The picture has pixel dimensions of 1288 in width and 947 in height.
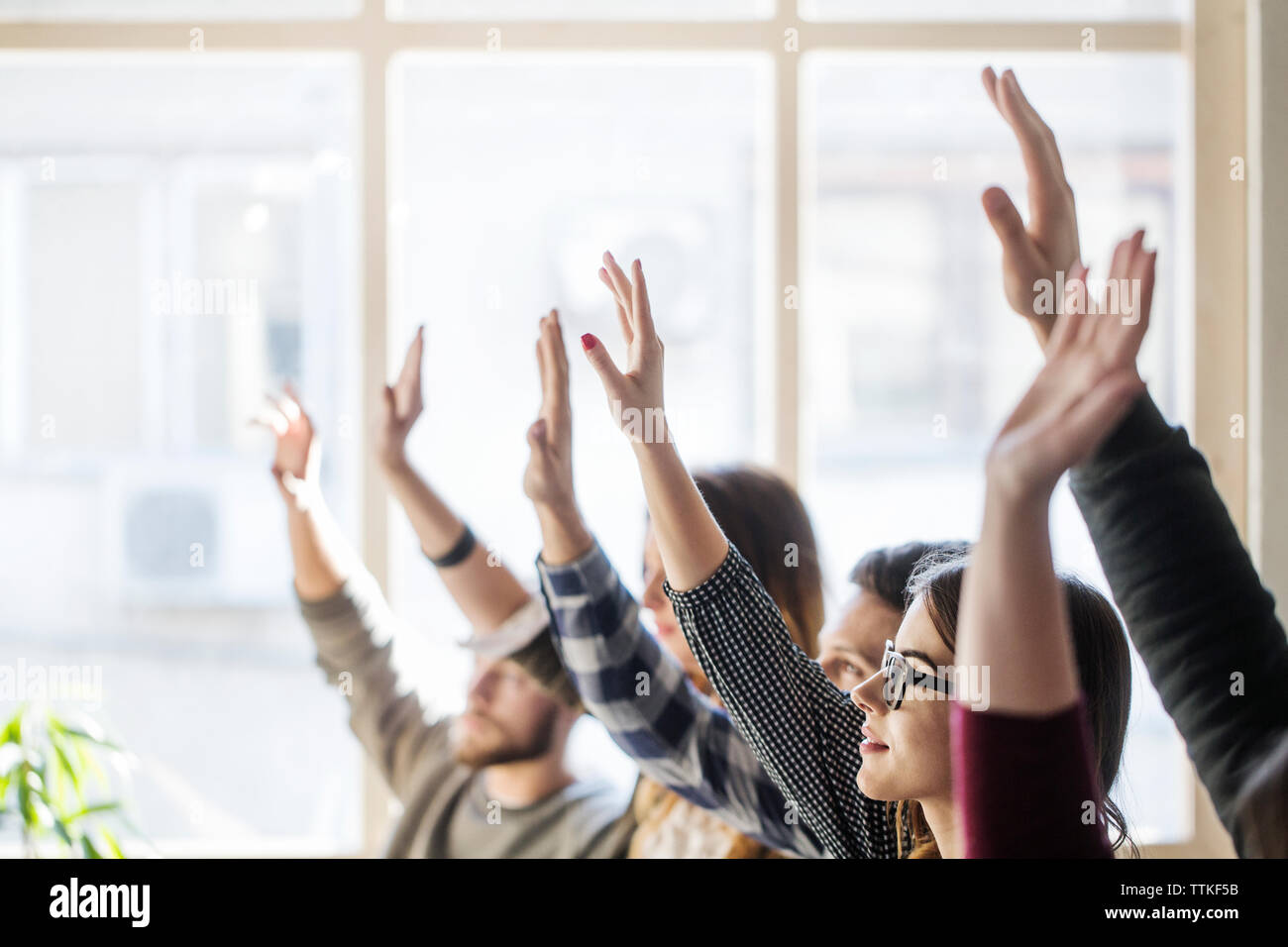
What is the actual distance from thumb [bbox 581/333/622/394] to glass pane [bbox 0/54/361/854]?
84cm

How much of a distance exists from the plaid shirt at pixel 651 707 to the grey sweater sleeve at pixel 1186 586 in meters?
0.37

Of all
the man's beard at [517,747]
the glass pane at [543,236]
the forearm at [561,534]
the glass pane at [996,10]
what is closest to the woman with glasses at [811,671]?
the forearm at [561,534]

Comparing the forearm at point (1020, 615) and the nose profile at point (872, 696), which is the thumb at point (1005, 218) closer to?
the forearm at point (1020, 615)

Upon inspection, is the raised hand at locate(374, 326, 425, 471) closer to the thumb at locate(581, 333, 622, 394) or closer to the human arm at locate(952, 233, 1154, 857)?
the thumb at locate(581, 333, 622, 394)

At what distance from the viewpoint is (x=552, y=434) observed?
88cm

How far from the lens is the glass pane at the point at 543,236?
58.4 inches

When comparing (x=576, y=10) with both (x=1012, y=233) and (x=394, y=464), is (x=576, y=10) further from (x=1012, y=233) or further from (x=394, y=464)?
(x=1012, y=233)

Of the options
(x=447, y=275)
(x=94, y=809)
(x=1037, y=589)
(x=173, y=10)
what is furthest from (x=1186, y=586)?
(x=173, y=10)

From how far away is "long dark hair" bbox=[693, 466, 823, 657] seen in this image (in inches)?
40.0

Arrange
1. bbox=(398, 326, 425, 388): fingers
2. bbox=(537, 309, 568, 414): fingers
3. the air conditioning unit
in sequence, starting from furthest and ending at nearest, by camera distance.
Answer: the air conditioning unit < bbox=(398, 326, 425, 388): fingers < bbox=(537, 309, 568, 414): fingers

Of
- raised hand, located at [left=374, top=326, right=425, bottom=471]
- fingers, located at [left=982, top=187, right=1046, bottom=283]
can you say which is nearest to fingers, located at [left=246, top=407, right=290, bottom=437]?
raised hand, located at [left=374, top=326, right=425, bottom=471]
